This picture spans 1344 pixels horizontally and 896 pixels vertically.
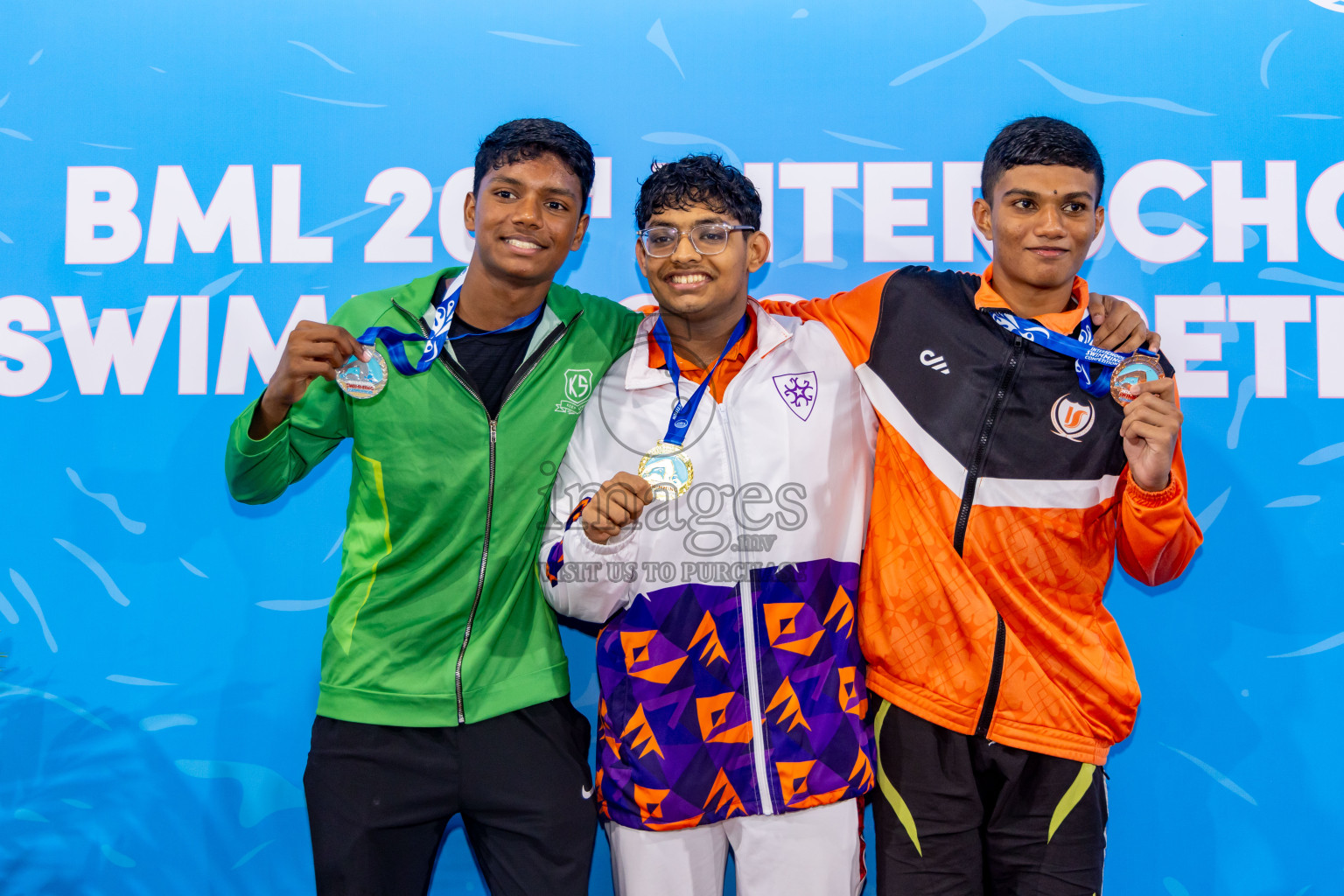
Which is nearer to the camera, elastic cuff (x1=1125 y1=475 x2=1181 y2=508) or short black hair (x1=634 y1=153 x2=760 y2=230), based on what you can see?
elastic cuff (x1=1125 y1=475 x2=1181 y2=508)

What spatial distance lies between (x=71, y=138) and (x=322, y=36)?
0.87 metres

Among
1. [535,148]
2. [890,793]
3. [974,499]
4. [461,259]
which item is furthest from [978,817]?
[461,259]

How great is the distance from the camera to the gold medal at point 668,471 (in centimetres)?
201

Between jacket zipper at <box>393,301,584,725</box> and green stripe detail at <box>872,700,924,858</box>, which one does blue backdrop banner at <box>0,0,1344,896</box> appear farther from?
green stripe detail at <box>872,700,924,858</box>

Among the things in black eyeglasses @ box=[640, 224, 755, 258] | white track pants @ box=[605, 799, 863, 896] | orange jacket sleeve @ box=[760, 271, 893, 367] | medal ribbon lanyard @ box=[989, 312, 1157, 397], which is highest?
black eyeglasses @ box=[640, 224, 755, 258]

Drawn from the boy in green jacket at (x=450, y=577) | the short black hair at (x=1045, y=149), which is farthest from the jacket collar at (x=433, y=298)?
the short black hair at (x=1045, y=149)

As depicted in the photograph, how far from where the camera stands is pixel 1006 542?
2.10m

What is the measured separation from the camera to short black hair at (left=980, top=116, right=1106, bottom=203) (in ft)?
7.11

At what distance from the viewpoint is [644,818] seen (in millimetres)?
2039

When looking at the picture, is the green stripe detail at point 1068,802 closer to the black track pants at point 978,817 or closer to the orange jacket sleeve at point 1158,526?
the black track pants at point 978,817

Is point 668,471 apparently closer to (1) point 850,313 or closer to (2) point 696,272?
(2) point 696,272

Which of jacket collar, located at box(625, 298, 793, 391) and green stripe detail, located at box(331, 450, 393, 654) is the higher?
jacket collar, located at box(625, 298, 793, 391)

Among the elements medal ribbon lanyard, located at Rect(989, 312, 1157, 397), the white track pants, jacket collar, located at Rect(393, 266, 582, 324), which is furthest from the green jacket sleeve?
medal ribbon lanyard, located at Rect(989, 312, 1157, 397)

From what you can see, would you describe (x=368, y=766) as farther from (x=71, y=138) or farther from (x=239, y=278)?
(x=71, y=138)
